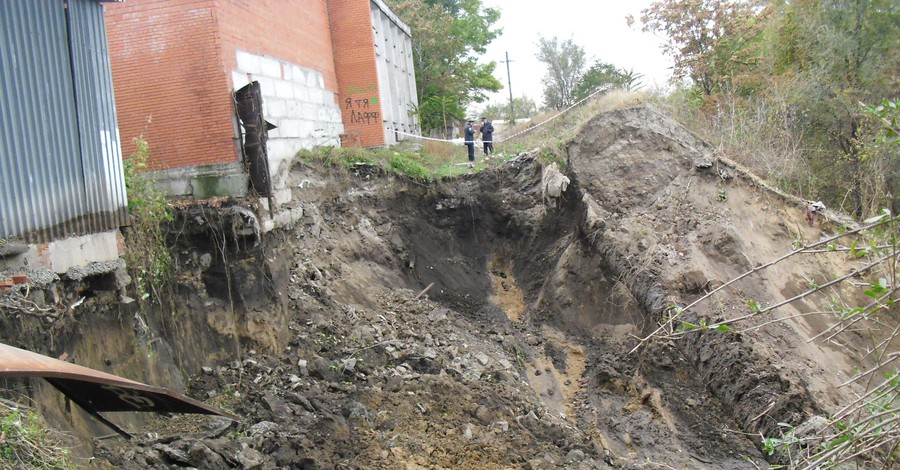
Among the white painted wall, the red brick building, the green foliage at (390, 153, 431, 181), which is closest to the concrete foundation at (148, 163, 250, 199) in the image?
the red brick building

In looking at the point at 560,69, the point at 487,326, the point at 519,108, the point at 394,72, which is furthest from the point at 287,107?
the point at 519,108

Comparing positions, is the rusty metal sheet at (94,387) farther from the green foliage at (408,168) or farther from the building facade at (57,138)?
the green foliage at (408,168)

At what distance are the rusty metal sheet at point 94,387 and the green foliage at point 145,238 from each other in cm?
321

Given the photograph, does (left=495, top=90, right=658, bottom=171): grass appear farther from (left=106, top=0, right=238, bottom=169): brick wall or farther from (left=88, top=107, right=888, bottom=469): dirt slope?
(left=106, top=0, right=238, bottom=169): brick wall

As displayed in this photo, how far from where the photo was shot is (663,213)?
12.9m

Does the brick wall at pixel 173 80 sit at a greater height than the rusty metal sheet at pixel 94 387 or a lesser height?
greater

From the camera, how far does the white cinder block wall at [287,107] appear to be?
36.5ft

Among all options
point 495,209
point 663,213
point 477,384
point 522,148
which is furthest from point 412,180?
point 477,384

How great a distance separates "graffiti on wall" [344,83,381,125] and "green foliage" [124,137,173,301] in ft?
27.7

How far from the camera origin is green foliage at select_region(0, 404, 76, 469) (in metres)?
3.56

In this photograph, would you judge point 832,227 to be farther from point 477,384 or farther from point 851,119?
point 477,384

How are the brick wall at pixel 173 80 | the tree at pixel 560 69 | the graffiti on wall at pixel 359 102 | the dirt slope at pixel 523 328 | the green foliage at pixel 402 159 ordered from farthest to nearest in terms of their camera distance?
the tree at pixel 560 69 → the graffiti on wall at pixel 359 102 → the green foliage at pixel 402 159 → the brick wall at pixel 173 80 → the dirt slope at pixel 523 328

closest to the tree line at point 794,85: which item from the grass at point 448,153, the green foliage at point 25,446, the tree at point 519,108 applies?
the grass at point 448,153

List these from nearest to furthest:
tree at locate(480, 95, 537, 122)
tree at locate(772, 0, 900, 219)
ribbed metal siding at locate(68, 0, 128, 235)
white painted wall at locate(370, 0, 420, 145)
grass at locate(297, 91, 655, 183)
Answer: ribbed metal siding at locate(68, 0, 128, 235)
grass at locate(297, 91, 655, 183)
tree at locate(772, 0, 900, 219)
white painted wall at locate(370, 0, 420, 145)
tree at locate(480, 95, 537, 122)
